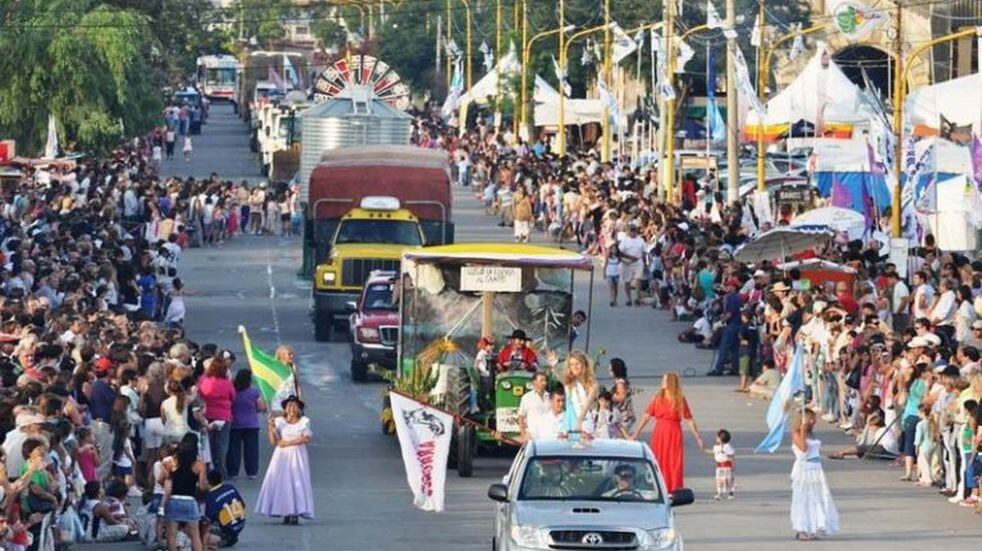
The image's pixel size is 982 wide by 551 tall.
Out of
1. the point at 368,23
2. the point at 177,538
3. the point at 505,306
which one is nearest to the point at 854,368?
the point at 505,306

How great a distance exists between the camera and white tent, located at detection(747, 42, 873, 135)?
56.6m

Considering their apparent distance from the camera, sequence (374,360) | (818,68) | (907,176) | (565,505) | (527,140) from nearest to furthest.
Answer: (565,505) → (374,360) → (907,176) → (818,68) → (527,140)

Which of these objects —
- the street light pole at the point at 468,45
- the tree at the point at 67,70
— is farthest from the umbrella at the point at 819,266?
the street light pole at the point at 468,45

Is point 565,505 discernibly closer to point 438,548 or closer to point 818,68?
point 438,548

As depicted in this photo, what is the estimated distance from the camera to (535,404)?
27.2 meters

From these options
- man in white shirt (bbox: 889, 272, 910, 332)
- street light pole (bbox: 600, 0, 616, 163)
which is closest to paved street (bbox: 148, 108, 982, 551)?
man in white shirt (bbox: 889, 272, 910, 332)

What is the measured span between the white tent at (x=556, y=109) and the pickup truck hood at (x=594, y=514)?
208ft

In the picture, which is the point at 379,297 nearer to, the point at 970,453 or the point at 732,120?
the point at 970,453

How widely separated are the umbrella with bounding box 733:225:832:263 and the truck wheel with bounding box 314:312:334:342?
6507mm

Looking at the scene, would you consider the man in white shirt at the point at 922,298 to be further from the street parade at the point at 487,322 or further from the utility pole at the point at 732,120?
the utility pole at the point at 732,120

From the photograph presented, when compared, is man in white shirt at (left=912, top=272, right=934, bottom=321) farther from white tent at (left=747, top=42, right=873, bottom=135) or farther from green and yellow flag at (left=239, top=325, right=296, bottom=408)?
white tent at (left=747, top=42, right=873, bottom=135)

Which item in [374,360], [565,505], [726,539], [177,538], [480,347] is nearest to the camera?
[565,505]

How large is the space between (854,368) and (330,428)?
602 cm

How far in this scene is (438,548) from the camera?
24406 mm
